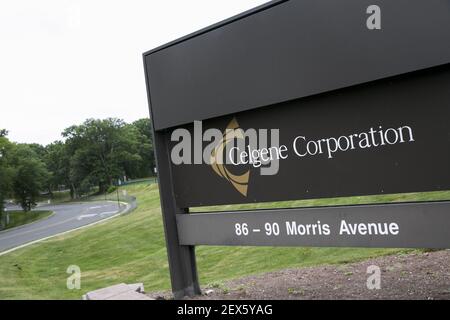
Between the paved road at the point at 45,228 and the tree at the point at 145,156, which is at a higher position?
the tree at the point at 145,156

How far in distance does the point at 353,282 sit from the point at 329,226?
1.20m

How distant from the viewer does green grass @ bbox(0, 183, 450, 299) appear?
8.84 meters

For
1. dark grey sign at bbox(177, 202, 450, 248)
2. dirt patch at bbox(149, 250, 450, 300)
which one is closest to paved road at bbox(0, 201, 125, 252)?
dirt patch at bbox(149, 250, 450, 300)

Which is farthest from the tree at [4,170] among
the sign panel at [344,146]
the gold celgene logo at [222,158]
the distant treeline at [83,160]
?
the sign panel at [344,146]

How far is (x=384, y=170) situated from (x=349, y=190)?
1.27ft

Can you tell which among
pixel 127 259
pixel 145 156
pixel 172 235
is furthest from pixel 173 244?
pixel 145 156

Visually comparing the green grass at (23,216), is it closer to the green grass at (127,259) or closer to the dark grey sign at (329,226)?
the green grass at (127,259)

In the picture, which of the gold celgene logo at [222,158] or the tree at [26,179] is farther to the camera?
the tree at [26,179]

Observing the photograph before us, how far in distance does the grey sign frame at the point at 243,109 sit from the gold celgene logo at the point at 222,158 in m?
0.22

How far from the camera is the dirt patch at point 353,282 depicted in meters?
4.47

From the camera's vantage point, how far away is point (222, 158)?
516cm

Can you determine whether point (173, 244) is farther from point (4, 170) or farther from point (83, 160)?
point (83, 160)

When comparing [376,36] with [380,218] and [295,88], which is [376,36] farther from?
[380,218]

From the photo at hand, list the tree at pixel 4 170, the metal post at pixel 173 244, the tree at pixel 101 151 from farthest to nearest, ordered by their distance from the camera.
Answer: the tree at pixel 101 151 → the tree at pixel 4 170 → the metal post at pixel 173 244
